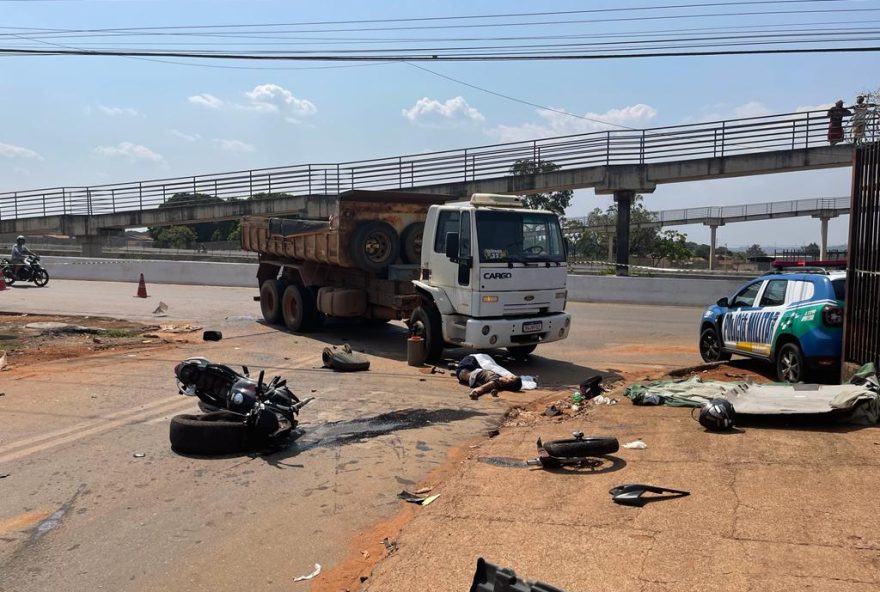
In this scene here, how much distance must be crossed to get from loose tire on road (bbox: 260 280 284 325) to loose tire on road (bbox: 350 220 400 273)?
11.7ft

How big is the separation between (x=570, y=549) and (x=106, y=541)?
301 cm

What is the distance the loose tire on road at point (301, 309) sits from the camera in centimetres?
1532

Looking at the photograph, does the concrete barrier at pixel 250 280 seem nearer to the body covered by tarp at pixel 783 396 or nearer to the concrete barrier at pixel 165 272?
the concrete barrier at pixel 165 272

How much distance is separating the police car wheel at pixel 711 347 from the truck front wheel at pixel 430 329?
14.3 feet

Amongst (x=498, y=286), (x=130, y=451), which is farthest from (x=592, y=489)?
(x=498, y=286)

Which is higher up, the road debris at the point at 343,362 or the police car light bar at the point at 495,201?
the police car light bar at the point at 495,201

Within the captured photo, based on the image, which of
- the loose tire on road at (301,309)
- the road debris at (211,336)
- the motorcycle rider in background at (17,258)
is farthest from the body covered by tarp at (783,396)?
the motorcycle rider in background at (17,258)

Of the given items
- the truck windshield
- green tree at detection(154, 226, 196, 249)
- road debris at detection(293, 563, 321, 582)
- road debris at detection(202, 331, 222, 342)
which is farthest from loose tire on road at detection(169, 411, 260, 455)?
green tree at detection(154, 226, 196, 249)

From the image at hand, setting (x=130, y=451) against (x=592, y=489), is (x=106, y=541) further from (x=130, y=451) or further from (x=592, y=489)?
(x=592, y=489)

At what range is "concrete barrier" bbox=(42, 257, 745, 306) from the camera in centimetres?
2234

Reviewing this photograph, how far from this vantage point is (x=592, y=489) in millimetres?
5055

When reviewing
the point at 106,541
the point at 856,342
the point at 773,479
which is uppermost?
the point at 856,342

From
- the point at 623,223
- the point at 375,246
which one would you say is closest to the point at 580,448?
the point at 375,246

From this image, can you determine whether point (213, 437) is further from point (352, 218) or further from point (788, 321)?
point (352, 218)
